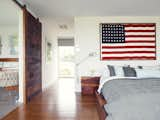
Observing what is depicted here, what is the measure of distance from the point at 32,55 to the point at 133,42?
3.04 meters

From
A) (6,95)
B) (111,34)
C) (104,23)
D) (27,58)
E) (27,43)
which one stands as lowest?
(6,95)

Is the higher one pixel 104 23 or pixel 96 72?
pixel 104 23

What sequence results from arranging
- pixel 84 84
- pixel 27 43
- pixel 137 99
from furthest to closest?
pixel 84 84
pixel 27 43
pixel 137 99

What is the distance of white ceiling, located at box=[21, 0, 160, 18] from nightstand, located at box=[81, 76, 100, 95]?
195 centimetres

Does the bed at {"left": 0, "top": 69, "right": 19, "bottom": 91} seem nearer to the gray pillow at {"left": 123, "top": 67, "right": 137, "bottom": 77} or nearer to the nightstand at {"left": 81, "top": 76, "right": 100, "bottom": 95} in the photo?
the nightstand at {"left": 81, "top": 76, "right": 100, "bottom": 95}

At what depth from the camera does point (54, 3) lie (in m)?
4.21

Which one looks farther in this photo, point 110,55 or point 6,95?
point 110,55

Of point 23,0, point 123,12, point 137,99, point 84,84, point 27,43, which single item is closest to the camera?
point 137,99

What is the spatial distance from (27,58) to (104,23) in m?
2.56

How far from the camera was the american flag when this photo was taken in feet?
17.9

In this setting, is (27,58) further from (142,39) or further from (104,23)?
(142,39)

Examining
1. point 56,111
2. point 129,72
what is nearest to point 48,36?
point 129,72

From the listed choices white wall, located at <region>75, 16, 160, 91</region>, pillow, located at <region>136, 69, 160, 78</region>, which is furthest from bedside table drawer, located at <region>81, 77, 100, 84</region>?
pillow, located at <region>136, 69, 160, 78</region>

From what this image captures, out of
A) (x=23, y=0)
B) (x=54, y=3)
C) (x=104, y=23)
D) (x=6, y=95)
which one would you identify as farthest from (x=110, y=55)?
(x=6, y=95)
